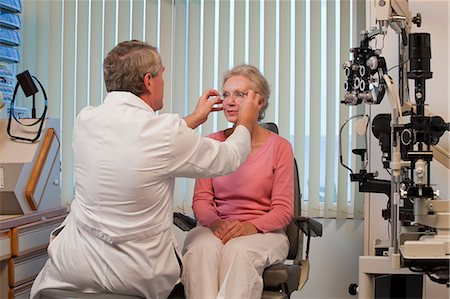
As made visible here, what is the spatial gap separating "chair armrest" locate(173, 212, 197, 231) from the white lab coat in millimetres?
426

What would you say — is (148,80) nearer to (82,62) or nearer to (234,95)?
(234,95)

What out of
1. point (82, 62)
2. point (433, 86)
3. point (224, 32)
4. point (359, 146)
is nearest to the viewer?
point (433, 86)

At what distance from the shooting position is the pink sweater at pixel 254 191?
7.09 ft

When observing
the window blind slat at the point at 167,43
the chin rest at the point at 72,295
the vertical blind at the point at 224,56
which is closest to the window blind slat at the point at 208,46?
the vertical blind at the point at 224,56

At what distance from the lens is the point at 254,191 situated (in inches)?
86.0

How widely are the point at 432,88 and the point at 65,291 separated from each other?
6.66 ft

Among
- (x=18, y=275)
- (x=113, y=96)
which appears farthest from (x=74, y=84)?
(x=113, y=96)

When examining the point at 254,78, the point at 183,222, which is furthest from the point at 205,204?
the point at 254,78

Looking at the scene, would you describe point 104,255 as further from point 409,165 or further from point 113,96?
point 409,165

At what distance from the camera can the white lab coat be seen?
5.52ft

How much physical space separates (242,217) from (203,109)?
423 millimetres

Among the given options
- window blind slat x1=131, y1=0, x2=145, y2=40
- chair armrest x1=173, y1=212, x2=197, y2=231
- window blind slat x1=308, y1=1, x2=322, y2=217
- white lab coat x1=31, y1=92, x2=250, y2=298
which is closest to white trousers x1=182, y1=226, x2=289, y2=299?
white lab coat x1=31, y1=92, x2=250, y2=298

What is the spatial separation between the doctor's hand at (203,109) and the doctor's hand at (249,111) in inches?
4.0

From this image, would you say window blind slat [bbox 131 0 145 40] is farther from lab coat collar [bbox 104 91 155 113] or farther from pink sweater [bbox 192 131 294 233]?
lab coat collar [bbox 104 91 155 113]
